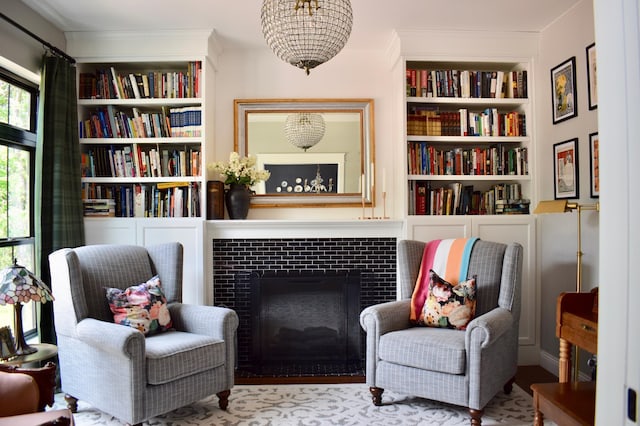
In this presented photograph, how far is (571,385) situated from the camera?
2.17 m

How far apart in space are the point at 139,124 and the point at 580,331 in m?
3.47

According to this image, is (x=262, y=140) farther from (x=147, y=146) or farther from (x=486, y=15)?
(x=486, y=15)

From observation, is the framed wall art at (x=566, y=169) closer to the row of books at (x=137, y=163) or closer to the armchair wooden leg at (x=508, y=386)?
the armchair wooden leg at (x=508, y=386)

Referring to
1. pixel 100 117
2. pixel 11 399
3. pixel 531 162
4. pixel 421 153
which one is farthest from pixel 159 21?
pixel 531 162

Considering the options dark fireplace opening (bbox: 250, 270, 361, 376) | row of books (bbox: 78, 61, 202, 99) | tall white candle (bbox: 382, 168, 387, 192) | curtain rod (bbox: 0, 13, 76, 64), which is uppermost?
curtain rod (bbox: 0, 13, 76, 64)

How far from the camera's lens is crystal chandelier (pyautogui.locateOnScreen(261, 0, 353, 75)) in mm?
2201

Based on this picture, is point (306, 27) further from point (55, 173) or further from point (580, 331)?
point (55, 173)

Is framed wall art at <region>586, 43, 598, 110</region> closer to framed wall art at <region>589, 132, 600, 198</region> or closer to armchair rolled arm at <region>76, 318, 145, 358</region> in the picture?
framed wall art at <region>589, 132, 600, 198</region>

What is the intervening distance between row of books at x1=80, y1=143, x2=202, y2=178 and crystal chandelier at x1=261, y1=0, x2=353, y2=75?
6.18ft

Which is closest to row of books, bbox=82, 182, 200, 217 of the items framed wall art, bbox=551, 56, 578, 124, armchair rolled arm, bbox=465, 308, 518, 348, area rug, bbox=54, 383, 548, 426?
area rug, bbox=54, 383, 548, 426

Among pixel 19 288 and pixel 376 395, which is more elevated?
pixel 19 288

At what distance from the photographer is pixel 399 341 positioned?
288cm

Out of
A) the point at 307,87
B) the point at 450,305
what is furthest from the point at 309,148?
the point at 450,305

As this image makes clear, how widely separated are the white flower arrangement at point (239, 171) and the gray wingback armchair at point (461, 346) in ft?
4.67
